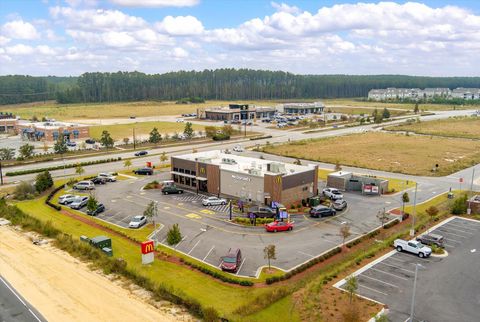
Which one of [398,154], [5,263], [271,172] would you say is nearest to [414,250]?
[271,172]

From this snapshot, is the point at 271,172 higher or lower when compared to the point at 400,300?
higher

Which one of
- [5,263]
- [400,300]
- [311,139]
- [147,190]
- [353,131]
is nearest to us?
[400,300]

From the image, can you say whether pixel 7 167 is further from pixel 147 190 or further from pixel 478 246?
pixel 478 246

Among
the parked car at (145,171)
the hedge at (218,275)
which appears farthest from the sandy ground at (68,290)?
the parked car at (145,171)

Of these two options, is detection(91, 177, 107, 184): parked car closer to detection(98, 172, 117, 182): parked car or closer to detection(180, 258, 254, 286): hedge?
detection(98, 172, 117, 182): parked car

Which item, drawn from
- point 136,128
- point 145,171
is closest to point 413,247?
point 145,171

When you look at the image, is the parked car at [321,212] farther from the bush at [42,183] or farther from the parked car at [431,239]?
the bush at [42,183]
